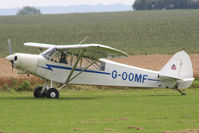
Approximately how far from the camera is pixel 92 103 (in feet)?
55.8

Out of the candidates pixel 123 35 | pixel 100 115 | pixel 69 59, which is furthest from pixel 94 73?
pixel 123 35

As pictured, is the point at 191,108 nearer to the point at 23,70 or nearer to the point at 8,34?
the point at 23,70

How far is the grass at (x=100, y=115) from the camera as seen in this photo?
11.4 m

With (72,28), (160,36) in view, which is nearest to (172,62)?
(160,36)

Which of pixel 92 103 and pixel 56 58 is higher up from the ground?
pixel 56 58

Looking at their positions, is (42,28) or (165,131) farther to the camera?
(42,28)

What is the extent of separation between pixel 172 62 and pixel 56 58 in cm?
496

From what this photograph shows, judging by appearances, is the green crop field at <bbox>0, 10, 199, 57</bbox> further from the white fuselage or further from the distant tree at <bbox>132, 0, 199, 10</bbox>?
the distant tree at <bbox>132, 0, 199, 10</bbox>

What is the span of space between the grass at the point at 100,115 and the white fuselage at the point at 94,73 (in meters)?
1.55

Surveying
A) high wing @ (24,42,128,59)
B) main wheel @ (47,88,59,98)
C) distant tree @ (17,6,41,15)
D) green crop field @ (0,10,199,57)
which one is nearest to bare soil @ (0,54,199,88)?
main wheel @ (47,88,59,98)

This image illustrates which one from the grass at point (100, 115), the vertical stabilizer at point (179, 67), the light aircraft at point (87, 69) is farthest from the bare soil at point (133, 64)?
the vertical stabilizer at point (179, 67)

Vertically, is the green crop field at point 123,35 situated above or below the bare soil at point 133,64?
above

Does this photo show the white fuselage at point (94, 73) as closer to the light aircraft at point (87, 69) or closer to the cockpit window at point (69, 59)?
the light aircraft at point (87, 69)

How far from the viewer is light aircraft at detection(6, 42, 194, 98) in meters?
18.5
